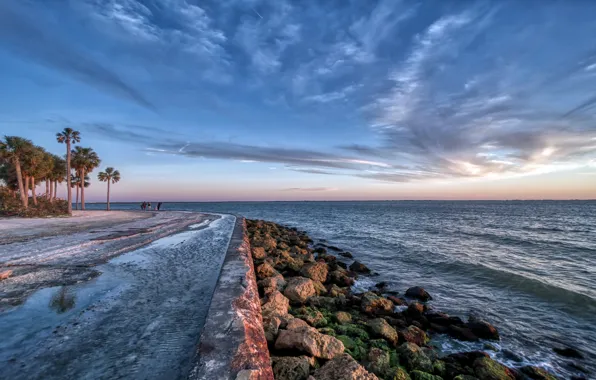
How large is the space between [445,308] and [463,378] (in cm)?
472

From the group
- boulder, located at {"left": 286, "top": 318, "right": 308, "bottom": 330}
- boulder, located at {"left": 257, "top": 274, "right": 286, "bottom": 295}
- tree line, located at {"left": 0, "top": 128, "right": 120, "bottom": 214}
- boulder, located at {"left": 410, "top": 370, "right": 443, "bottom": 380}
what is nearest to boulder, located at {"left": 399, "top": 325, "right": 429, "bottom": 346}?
boulder, located at {"left": 410, "top": 370, "right": 443, "bottom": 380}

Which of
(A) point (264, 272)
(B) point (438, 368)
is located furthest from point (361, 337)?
(A) point (264, 272)

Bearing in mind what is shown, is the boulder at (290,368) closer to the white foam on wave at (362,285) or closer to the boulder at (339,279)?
the white foam on wave at (362,285)

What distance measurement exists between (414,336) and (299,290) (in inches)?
122

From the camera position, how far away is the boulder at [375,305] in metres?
7.84

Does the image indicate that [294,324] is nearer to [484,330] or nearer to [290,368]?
[290,368]

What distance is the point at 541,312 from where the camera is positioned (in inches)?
349

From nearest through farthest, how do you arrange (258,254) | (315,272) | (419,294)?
(419,294)
(315,272)
(258,254)

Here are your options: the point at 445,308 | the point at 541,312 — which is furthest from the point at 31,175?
the point at 541,312

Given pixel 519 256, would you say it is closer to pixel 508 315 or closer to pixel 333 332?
pixel 508 315

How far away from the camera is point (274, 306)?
20.2ft

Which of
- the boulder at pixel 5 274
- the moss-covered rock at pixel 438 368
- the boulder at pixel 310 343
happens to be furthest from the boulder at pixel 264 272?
the boulder at pixel 5 274

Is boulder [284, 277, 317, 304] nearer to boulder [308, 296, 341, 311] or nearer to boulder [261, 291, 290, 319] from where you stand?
boulder [308, 296, 341, 311]

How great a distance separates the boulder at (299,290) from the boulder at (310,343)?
10.5 feet
